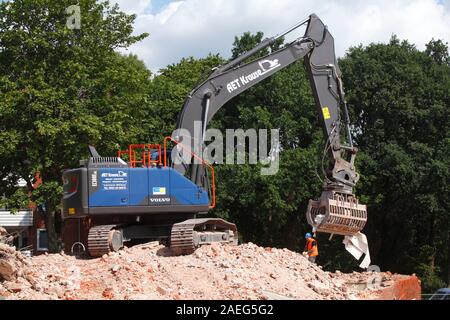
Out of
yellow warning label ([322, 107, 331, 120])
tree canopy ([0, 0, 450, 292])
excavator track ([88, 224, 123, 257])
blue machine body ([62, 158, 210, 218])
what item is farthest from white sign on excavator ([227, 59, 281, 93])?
tree canopy ([0, 0, 450, 292])

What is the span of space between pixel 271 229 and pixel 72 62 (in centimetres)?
1301

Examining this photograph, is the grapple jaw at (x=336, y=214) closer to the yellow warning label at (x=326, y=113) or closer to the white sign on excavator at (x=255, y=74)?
the yellow warning label at (x=326, y=113)

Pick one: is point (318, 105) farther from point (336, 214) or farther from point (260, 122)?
point (260, 122)

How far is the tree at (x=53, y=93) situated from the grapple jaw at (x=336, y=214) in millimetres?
12695

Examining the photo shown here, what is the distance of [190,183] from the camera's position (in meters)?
18.1

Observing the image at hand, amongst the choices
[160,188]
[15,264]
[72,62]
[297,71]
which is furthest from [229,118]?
[15,264]

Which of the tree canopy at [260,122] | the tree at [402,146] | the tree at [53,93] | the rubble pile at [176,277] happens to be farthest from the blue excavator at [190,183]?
the tree at [402,146]

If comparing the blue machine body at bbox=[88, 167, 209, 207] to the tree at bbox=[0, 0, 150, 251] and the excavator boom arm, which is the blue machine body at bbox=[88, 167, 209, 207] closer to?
the excavator boom arm

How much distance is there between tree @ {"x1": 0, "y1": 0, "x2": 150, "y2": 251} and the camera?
29031 mm

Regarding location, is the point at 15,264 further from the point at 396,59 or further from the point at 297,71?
the point at 396,59

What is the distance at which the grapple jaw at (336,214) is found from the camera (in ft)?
60.1

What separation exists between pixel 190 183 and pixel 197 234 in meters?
1.21

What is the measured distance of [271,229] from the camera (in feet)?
122

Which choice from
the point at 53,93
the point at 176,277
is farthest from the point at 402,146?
the point at 176,277
